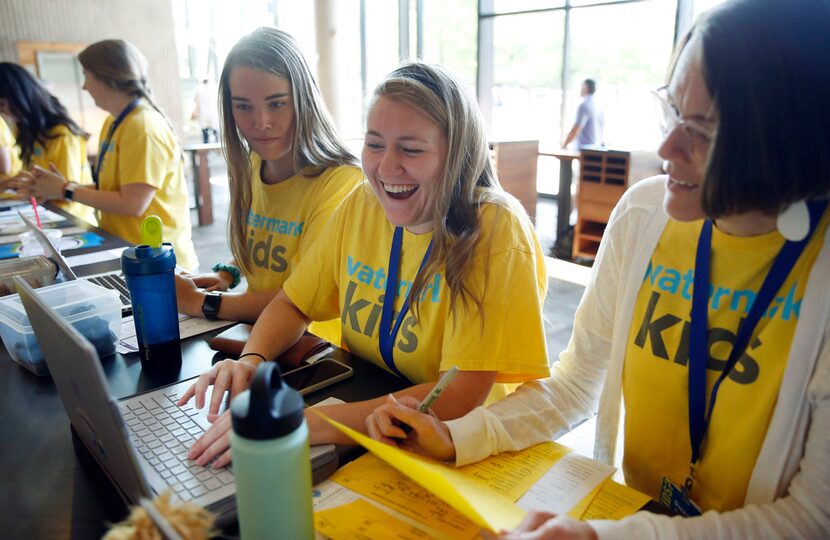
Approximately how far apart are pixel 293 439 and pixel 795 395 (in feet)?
2.39

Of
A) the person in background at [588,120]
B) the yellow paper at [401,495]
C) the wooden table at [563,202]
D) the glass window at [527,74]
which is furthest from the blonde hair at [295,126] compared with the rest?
the person in background at [588,120]

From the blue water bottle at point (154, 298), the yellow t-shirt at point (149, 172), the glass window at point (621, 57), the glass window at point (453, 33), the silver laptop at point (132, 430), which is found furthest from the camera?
the glass window at point (453, 33)

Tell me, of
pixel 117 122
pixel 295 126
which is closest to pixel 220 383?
pixel 295 126

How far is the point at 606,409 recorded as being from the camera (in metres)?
1.19

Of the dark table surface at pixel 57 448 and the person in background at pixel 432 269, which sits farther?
the person in background at pixel 432 269

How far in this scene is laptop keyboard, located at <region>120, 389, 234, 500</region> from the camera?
0.87m

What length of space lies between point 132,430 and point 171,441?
91 millimetres

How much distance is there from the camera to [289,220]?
6.15 feet

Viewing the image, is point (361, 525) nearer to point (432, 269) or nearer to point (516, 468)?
point (516, 468)

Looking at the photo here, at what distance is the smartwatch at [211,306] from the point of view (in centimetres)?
161

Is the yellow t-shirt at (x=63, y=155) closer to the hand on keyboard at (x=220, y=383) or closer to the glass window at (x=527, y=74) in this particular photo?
the hand on keyboard at (x=220, y=383)

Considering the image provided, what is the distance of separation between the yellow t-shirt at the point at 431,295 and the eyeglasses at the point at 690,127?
380 mm

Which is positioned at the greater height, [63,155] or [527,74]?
[527,74]

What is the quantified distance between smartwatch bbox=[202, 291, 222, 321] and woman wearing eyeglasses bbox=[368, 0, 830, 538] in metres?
0.79
